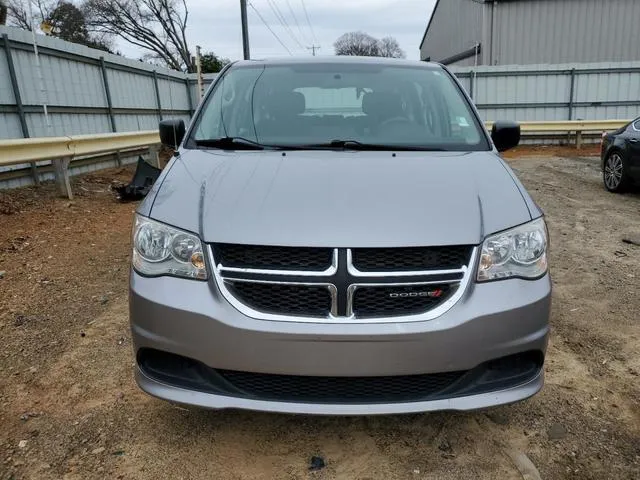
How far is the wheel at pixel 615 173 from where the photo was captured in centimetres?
768

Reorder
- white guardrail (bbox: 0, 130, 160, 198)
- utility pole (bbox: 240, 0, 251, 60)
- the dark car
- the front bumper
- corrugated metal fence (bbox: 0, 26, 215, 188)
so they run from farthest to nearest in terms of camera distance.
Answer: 1. utility pole (bbox: 240, 0, 251, 60)
2. the dark car
3. corrugated metal fence (bbox: 0, 26, 215, 188)
4. white guardrail (bbox: 0, 130, 160, 198)
5. the front bumper

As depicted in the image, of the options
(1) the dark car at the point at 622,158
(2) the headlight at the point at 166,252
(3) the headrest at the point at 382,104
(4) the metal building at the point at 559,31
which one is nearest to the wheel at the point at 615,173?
(1) the dark car at the point at 622,158

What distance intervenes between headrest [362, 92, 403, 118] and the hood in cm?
57

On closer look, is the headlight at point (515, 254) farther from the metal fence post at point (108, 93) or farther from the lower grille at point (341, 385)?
the metal fence post at point (108, 93)

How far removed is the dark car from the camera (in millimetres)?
7437

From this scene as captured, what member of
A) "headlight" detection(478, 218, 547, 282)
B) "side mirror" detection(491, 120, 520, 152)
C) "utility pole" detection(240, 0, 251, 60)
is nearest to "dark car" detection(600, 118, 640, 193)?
"side mirror" detection(491, 120, 520, 152)

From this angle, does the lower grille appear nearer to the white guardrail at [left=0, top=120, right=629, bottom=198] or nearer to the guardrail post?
the white guardrail at [left=0, top=120, right=629, bottom=198]

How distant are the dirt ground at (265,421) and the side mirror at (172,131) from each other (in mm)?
1283

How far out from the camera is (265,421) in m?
2.41

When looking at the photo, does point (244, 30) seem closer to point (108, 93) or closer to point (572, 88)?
point (108, 93)

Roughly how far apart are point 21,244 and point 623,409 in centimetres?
522

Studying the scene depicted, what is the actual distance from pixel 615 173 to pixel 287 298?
7.78 metres

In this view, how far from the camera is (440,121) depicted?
3.09m

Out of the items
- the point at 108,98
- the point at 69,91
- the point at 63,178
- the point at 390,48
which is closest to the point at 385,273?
the point at 63,178
